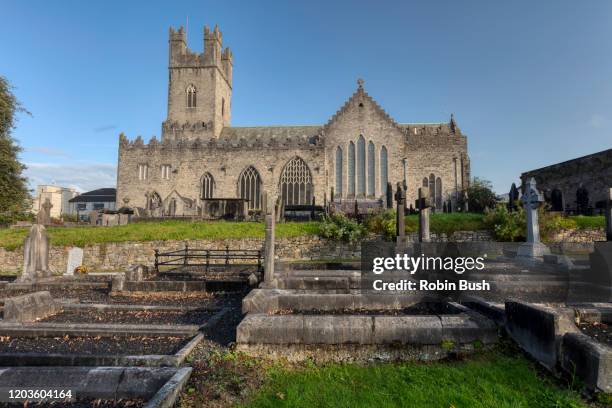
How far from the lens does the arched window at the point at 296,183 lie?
3206cm

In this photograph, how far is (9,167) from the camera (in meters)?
26.2

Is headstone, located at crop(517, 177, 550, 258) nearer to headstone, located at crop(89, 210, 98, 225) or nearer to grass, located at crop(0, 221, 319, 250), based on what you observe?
grass, located at crop(0, 221, 319, 250)

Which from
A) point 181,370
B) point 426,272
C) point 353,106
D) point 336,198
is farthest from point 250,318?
point 353,106

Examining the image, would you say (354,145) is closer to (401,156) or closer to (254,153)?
(401,156)

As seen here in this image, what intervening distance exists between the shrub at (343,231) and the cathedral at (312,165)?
39.8 feet

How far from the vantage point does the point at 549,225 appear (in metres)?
17.0

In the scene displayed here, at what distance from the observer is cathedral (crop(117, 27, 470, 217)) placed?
104ft

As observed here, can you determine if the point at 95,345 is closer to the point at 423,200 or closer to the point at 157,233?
the point at 423,200

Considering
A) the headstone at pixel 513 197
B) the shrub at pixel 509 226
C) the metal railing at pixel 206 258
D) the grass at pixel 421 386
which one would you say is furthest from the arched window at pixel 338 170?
the grass at pixel 421 386

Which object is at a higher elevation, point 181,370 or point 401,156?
point 401,156

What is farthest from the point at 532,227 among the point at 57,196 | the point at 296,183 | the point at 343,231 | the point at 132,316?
the point at 57,196

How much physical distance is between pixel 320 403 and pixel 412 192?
2972 centimetres

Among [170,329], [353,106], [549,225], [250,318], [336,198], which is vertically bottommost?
[170,329]

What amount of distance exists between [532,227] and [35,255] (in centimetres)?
1760
